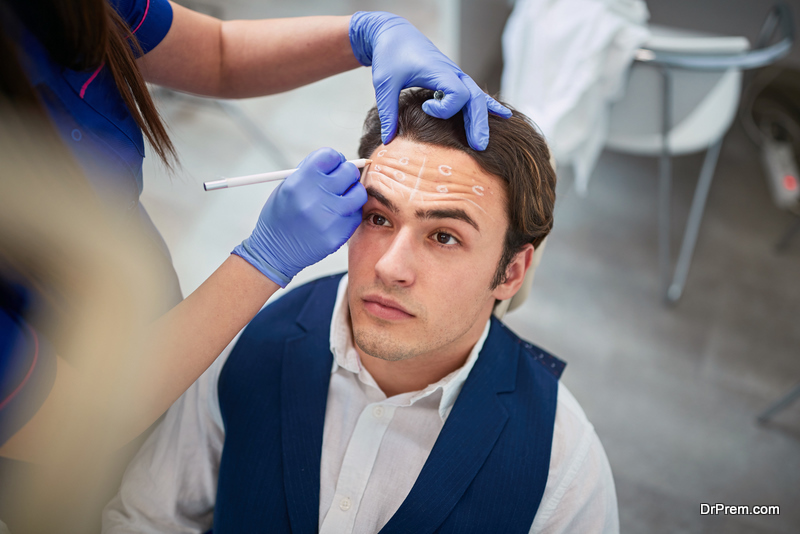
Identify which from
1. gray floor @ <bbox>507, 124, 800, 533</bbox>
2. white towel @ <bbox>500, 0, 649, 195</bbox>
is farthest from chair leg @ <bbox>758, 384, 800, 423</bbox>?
white towel @ <bbox>500, 0, 649, 195</bbox>

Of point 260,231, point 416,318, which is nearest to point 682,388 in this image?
point 416,318

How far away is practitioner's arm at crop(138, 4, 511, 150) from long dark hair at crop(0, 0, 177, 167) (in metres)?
0.25

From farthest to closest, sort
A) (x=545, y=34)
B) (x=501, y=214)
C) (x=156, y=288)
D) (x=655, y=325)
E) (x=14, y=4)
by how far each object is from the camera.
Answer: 1. (x=655, y=325)
2. (x=545, y=34)
3. (x=156, y=288)
4. (x=501, y=214)
5. (x=14, y=4)

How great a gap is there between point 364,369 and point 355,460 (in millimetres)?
174

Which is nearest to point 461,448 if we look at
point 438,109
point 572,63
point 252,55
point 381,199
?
point 381,199

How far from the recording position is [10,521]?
1014 mm

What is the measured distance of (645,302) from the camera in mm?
2477

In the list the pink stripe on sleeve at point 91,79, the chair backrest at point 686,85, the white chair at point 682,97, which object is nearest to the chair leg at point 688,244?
the white chair at point 682,97

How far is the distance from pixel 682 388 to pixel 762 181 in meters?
1.41

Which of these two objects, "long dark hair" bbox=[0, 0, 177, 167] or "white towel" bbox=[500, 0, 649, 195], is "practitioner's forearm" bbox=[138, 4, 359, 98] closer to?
"long dark hair" bbox=[0, 0, 177, 167]

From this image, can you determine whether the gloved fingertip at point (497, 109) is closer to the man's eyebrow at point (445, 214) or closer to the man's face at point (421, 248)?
the man's face at point (421, 248)

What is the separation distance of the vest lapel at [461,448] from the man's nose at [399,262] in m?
0.27

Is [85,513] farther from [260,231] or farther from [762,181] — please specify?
[762,181]

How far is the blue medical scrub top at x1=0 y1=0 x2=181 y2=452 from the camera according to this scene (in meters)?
0.75
